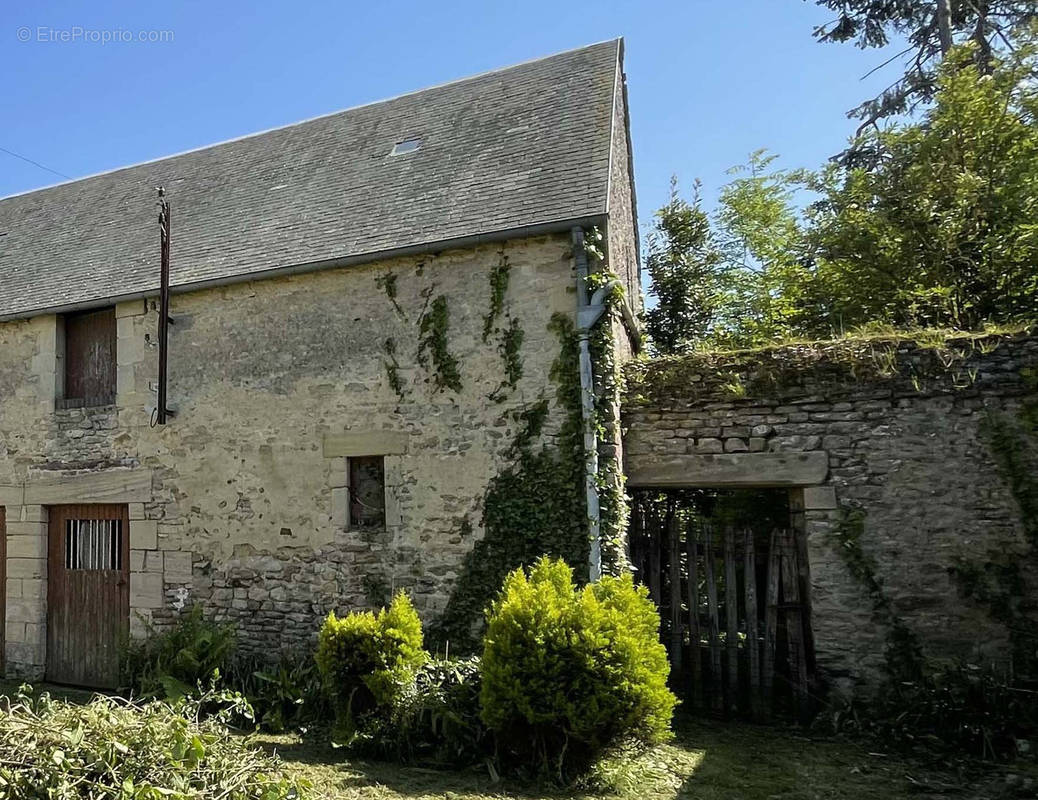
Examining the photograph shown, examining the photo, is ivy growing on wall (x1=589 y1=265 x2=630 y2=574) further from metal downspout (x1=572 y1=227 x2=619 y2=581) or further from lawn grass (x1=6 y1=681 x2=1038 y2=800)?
lawn grass (x1=6 y1=681 x2=1038 y2=800)

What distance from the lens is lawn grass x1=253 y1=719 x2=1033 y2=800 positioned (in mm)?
4523

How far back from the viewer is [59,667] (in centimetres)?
809

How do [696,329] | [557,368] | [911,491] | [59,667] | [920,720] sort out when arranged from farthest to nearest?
[696,329] < [59,667] < [557,368] < [911,491] < [920,720]

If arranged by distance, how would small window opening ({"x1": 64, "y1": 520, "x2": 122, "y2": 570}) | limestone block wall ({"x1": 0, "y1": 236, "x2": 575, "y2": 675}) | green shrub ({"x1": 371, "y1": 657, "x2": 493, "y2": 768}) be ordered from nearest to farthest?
green shrub ({"x1": 371, "y1": 657, "x2": 493, "y2": 768})
limestone block wall ({"x1": 0, "y1": 236, "x2": 575, "y2": 675})
small window opening ({"x1": 64, "y1": 520, "x2": 122, "y2": 570})

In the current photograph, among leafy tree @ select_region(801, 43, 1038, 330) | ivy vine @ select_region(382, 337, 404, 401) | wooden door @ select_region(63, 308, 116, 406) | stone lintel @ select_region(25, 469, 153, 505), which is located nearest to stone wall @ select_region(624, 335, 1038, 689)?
leafy tree @ select_region(801, 43, 1038, 330)

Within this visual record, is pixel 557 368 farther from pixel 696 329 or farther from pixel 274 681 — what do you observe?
pixel 696 329

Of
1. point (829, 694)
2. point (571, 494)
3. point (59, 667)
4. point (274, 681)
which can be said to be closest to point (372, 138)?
point (571, 494)

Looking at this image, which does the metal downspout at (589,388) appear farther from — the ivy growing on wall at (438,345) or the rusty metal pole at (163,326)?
the rusty metal pole at (163,326)

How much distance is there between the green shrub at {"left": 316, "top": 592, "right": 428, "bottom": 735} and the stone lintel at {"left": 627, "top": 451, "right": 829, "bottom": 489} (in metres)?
2.44

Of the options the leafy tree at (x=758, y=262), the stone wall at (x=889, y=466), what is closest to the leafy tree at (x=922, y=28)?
the leafy tree at (x=758, y=262)

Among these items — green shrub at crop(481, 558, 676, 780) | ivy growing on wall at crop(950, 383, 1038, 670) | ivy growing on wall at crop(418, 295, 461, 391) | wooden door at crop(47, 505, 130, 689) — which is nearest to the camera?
green shrub at crop(481, 558, 676, 780)

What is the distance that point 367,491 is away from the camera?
707cm

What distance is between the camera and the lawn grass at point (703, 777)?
452 cm

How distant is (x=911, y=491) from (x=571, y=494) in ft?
9.15
